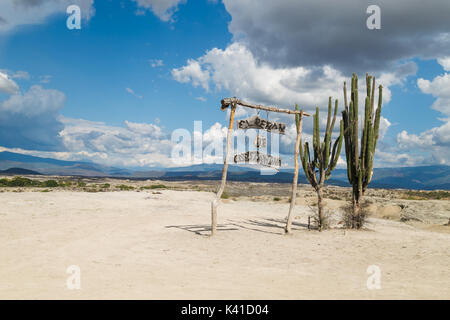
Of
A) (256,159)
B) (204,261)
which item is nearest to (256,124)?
(256,159)

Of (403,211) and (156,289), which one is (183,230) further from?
(403,211)

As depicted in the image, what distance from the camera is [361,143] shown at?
49.9ft

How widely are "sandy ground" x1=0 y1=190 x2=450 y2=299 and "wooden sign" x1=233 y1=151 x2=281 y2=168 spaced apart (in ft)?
9.97

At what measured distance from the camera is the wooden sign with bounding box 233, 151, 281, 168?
1248 centimetres

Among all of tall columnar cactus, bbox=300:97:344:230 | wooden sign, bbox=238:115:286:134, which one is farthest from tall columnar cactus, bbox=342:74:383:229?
wooden sign, bbox=238:115:286:134

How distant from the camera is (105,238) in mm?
12141

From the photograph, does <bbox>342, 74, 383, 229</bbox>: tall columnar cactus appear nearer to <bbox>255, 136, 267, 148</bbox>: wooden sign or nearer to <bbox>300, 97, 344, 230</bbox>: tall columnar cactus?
<bbox>300, 97, 344, 230</bbox>: tall columnar cactus

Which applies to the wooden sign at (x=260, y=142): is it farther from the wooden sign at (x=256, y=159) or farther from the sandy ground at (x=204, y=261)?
the sandy ground at (x=204, y=261)

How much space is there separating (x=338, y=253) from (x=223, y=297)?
6.05 meters

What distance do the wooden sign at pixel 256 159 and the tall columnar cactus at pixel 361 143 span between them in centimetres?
474

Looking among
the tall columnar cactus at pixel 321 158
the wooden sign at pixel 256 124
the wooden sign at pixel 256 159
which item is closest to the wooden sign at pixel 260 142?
the wooden sign at pixel 256 159

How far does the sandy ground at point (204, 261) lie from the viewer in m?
6.02

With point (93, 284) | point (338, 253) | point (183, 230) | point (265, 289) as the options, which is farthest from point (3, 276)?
point (338, 253)

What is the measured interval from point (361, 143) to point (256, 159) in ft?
19.9
